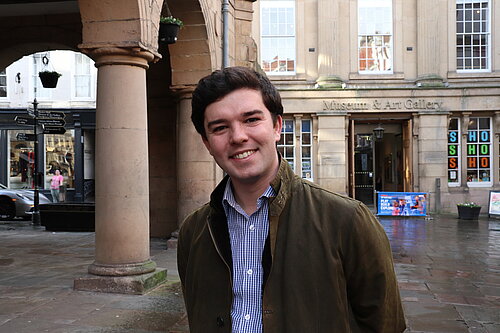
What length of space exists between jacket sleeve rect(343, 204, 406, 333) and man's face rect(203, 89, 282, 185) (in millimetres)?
364

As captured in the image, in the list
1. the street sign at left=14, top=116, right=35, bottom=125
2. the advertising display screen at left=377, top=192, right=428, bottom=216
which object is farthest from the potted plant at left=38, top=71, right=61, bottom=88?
the advertising display screen at left=377, top=192, right=428, bottom=216

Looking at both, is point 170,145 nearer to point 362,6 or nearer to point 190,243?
point 190,243

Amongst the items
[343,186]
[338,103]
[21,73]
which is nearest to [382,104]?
[338,103]

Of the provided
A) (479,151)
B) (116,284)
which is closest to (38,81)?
(479,151)

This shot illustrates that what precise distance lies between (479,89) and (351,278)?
20515mm

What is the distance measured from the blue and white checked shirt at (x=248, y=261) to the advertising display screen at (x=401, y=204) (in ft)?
56.2

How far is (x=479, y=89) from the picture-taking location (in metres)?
20.2

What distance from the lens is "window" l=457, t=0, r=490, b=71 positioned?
20.8 metres

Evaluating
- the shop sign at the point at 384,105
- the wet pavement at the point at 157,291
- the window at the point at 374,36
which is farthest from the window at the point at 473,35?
the wet pavement at the point at 157,291

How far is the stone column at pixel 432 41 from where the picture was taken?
802 inches

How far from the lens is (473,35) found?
20.8 m

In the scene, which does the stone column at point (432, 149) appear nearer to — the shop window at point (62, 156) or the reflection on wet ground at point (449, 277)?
the reflection on wet ground at point (449, 277)

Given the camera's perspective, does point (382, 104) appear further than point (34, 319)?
Yes

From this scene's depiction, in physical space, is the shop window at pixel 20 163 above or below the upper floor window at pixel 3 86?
below
